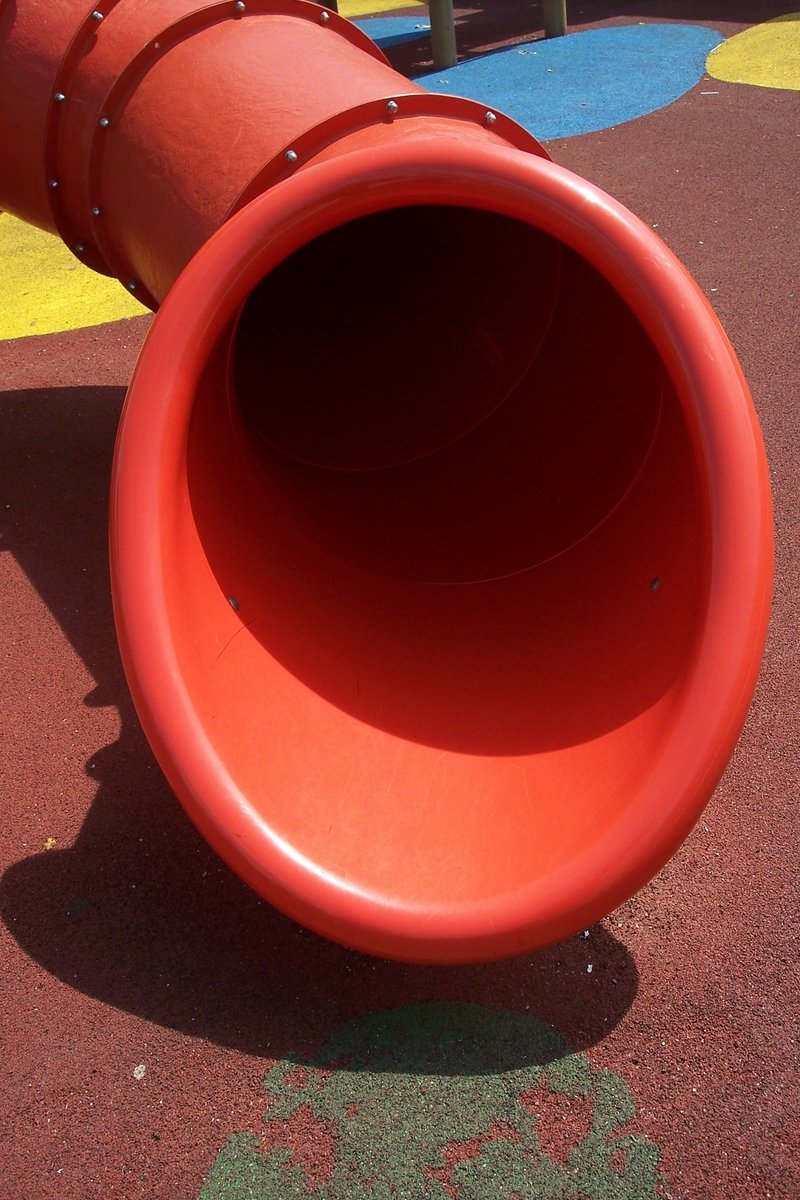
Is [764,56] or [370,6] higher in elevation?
[764,56]

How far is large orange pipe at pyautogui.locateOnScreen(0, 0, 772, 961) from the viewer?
2.09 m

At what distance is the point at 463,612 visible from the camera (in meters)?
2.88

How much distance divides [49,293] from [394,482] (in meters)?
3.83

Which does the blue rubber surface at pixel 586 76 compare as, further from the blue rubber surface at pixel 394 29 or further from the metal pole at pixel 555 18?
the blue rubber surface at pixel 394 29

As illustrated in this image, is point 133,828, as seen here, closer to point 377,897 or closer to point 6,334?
point 377,897

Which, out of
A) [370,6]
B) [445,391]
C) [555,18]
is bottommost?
[370,6]

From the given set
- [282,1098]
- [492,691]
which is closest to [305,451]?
[492,691]

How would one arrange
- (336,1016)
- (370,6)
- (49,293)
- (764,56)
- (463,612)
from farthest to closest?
(370,6) < (764,56) < (49,293) < (463,612) < (336,1016)

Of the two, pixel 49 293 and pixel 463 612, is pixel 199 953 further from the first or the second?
pixel 49 293

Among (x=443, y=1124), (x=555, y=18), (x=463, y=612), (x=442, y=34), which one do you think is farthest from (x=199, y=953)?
(x=555, y=18)

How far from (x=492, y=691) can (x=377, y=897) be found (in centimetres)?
67

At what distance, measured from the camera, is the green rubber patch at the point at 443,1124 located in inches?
82.7

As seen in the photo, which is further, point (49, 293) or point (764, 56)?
point (764, 56)

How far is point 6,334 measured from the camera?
19.1ft
